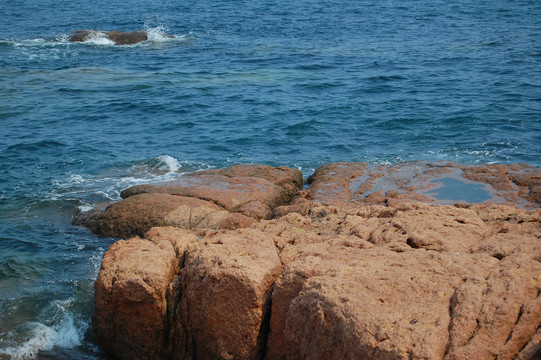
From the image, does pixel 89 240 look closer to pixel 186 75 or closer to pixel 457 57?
pixel 186 75

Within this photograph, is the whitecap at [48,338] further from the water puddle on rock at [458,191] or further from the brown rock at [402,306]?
the water puddle on rock at [458,191]

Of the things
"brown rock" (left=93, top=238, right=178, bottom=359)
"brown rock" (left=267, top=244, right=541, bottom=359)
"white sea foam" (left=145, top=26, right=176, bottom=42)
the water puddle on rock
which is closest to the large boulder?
"brown rock" (left=267, top=244, right=541, bottom=359)

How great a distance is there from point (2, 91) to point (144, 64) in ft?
19.9

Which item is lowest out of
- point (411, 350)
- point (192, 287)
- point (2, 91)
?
point (2, 91)

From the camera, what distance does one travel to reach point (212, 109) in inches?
Result: 723

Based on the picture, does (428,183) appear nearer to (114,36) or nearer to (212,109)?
(212,109)

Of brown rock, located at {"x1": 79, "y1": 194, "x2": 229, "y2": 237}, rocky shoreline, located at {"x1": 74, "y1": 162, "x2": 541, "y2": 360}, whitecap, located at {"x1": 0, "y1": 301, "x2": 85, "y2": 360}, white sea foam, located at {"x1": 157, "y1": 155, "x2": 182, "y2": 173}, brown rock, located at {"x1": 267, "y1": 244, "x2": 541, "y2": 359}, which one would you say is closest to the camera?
brown rock, located at {"x1": 267, "y1": 244, "x2": 541, "y2": 359}

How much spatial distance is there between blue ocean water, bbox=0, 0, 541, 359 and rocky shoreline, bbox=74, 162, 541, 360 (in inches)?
54.4

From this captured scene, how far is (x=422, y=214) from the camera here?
757 centimetres

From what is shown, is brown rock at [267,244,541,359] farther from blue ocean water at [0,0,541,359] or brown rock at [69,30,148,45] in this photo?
brown rock at [69,30,148,45]

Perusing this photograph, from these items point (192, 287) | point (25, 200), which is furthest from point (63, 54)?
point (192, 287)

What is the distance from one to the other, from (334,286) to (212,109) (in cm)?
1349

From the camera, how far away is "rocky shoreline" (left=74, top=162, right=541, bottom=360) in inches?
196

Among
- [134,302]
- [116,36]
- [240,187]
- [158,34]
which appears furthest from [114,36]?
[134,302]
